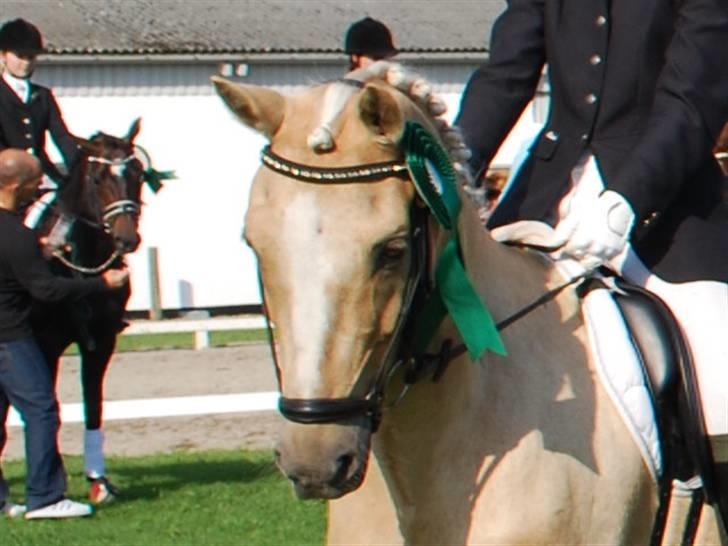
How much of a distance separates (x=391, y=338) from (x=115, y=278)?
6947 mm

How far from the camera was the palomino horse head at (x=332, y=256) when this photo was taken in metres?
3.63

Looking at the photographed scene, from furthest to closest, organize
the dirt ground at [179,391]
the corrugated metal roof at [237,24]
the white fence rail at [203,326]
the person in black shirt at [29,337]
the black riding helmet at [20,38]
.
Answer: the corrugated metal roof at [237,24] < the white fence rail at [203,326] < the dirt ground at [179,391] < the black riding helmet at [20,38] < the person in black shirt at [29,337]

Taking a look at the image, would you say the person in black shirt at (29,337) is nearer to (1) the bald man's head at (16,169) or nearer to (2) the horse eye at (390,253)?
(1) the bald man's head at (16,169)

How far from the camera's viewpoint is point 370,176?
12.4 ft

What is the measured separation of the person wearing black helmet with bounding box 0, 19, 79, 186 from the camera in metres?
12.8

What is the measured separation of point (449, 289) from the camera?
3.98m

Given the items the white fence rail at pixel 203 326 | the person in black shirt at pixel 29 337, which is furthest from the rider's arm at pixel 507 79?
the white fence rail at pixel 203 326

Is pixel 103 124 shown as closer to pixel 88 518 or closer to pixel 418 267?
pixel 88 518

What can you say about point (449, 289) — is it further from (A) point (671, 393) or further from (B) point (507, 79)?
(B) point (507, 79)

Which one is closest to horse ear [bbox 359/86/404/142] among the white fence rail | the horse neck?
the horse neck

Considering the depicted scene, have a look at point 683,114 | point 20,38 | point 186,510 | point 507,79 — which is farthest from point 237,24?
point 683,114

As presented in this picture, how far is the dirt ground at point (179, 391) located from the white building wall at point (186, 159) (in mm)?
8964

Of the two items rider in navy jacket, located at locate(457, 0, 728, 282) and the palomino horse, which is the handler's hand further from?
the palomino horse

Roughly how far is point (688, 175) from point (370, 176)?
114 centimetres
